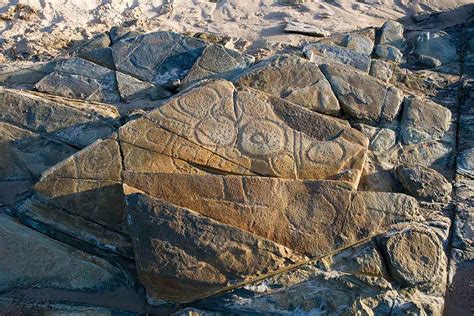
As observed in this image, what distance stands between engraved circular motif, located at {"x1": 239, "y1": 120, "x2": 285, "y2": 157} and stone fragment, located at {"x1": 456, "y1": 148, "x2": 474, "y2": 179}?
5.42ft

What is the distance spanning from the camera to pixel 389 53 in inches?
240

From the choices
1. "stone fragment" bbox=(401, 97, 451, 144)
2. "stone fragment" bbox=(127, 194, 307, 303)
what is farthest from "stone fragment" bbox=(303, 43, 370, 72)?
"stone fragment" bbox=(127, 194, 307, 303)

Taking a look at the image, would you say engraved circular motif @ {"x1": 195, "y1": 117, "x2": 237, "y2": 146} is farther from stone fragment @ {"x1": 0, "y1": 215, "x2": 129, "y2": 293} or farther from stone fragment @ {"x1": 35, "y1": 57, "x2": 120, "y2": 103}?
stone fragment @ {"x1": 35, "y1": 57, "x2": 120, "y2": 103}

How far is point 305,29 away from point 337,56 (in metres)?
1.51

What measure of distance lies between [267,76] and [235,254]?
199 cm

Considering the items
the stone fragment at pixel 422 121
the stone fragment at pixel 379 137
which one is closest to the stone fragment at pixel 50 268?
the stone fragment at pixel 379 137

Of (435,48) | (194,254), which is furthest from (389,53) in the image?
(194,254)

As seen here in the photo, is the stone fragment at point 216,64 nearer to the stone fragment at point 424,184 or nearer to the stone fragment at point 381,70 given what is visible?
the stone fragment at point 381,70

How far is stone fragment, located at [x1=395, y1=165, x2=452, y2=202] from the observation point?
4.01m

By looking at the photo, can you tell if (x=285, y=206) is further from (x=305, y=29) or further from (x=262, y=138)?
(x=305, y=29)

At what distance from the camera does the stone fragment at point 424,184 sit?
4.01 metres

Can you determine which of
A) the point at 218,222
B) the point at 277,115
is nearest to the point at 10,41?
the point at 277,115

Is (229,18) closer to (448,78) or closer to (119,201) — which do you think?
(448,78)

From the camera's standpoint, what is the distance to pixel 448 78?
5.71 metres
